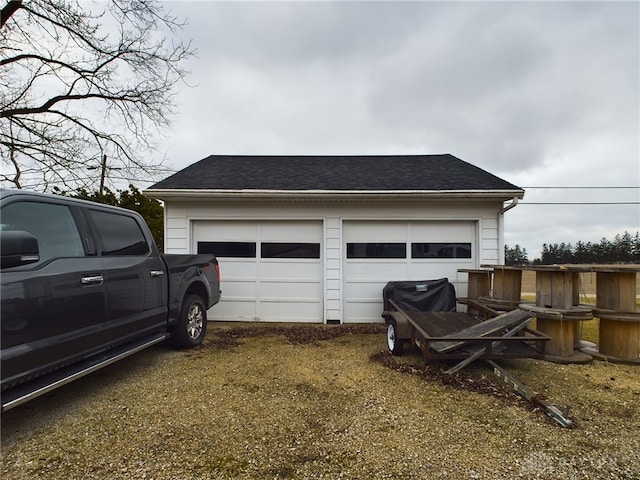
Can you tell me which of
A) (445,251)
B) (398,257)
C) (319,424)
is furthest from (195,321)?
(445,251)

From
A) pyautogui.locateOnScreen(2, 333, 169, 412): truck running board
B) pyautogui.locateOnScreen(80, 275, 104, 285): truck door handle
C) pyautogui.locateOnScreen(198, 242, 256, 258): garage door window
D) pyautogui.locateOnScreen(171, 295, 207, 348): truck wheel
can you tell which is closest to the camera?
pyautogui.locateOnScreen(2, 333, 169, 412): truck running board

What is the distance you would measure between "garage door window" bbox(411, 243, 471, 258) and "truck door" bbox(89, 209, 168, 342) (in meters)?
5.17

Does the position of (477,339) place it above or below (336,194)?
below

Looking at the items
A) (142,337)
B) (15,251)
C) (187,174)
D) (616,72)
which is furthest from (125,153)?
(616,72)

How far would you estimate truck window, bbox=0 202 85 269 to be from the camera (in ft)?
8.16

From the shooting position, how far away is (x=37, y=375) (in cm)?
245

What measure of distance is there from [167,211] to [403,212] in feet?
17.5

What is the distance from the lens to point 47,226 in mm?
2758

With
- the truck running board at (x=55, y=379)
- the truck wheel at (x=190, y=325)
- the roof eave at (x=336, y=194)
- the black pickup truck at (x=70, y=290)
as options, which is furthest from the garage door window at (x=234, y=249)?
the truck running board at (x=55, y=379)

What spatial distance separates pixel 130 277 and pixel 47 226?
998mm

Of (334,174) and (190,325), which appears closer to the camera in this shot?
(190,325)

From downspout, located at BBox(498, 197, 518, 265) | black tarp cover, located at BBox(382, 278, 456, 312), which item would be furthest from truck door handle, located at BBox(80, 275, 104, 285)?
downspout, located at BBox(498, 197, 518, 265)

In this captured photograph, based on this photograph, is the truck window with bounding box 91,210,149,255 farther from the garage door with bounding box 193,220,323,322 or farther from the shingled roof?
the garage door with bounding box 193,220,323,322

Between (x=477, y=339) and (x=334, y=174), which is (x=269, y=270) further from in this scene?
(x=477, y=339)
